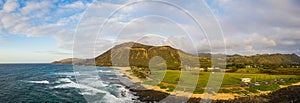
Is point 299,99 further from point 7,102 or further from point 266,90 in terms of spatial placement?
point 7,102

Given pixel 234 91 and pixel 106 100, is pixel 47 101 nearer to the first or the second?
pixel 106 100

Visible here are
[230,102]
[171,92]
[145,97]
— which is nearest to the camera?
[230,102]

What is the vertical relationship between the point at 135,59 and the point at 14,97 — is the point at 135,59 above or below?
above

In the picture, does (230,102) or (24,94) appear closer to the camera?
(230,102)

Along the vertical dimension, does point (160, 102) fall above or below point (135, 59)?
below

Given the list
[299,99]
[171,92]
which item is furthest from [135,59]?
[299,99]

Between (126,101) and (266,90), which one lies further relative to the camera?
(266,90)

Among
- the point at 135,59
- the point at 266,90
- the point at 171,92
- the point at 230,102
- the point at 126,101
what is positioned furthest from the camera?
the point at 135,59

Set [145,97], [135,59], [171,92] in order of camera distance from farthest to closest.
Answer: [135,59], [171,92], [145,97]

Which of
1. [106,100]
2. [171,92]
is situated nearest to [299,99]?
[171,92]
